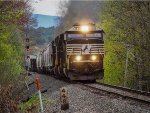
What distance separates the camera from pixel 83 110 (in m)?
11.3

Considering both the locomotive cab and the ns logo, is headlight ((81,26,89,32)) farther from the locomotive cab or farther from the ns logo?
the ns logo

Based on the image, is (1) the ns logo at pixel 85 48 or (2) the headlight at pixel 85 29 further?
(2) the headlight at pixel 85 29

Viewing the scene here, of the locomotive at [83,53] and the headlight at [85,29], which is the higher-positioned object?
the headlight at [85,29]

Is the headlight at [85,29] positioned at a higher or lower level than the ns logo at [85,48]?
higher

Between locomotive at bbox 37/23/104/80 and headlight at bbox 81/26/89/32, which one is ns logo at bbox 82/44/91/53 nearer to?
locomotive at bbox 37/23/104/80

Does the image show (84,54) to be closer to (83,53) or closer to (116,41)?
(83,53)

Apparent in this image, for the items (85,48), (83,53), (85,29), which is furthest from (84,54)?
(85,29)

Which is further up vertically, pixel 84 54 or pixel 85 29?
pixel 85 29

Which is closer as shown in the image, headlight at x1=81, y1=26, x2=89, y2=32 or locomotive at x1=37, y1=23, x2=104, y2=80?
locomotive at x1=37, y1=23, x2=104, y2=80

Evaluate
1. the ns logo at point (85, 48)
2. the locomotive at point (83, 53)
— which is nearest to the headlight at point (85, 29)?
the locomotive at point (83, 53)

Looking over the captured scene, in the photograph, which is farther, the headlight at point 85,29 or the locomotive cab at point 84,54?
the headlight at point 85,29

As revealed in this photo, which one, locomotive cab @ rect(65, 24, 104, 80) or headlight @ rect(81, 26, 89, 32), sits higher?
headlight @ rect(81, 26, 89, 32)

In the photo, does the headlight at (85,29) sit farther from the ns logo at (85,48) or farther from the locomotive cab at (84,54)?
the ns logo at (85,48)

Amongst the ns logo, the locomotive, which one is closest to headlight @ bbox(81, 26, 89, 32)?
the locomotive
